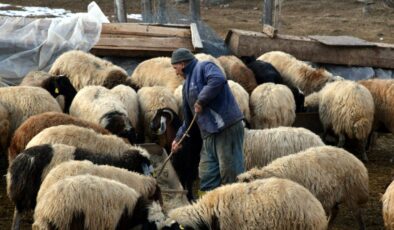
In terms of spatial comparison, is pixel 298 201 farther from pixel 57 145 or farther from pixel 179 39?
pixel 179 39

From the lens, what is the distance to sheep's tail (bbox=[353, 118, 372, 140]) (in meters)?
11.3

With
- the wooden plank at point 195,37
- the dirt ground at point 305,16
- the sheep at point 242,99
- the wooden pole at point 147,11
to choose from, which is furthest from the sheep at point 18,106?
the dirt ground at point 305,16

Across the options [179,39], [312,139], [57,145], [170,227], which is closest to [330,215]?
[312,139]

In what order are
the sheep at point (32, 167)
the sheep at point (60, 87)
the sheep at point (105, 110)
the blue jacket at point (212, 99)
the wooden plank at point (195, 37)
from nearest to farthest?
the sheep at point (32, 167), the blue jacket at point (212, 99), the sheep at point (105, 110), the sheep at point (60, 87), the wooden plank at point (195, 37)

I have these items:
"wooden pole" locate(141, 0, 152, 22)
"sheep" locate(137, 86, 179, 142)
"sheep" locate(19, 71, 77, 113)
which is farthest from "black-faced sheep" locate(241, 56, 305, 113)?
"wooden pole" locate(141, 0, 152, 22)

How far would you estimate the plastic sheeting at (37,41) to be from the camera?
13.4 meters

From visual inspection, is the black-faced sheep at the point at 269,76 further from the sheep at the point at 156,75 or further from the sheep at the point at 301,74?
the sheep at the point at 156,75

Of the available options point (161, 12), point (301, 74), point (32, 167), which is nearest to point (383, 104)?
point (301, 74)

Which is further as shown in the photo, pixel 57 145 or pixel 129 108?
pixel 129 108

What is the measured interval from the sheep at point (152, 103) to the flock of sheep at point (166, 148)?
0.02 metres

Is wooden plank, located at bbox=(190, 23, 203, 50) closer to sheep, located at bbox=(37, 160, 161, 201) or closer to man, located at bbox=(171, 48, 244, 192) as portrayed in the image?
man, located at bbox=(171, 48, 244, 192)

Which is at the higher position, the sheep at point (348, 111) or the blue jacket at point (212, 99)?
the blue jacket at point (212, 99)

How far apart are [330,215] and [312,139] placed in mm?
1384

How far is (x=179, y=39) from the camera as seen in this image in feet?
46.3
